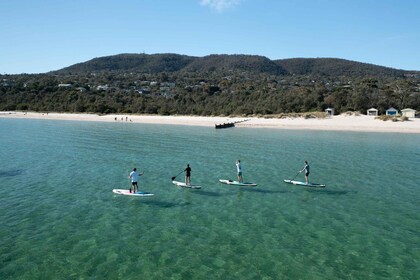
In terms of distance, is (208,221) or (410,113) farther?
(410,113)

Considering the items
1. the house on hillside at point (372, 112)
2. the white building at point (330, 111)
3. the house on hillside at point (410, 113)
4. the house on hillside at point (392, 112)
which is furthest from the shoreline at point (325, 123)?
the house on hillside at point (392, 112)

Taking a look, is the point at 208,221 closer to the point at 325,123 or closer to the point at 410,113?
the point at 325,123

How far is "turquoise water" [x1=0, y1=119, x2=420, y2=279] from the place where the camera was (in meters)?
12.6

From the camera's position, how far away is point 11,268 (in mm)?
12273

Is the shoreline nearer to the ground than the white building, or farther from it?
nearer to the ground

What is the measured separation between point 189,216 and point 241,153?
70.1 ft

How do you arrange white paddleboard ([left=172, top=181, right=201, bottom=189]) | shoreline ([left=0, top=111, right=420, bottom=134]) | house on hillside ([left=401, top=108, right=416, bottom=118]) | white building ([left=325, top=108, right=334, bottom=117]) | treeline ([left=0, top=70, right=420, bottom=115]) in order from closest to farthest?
1. white paddleboard ([left=172, top=181, right=201, bottom=189])
2. shoreline ([left=0, top=111, right=420, bottom=134])
3. house on hillside ([left=401, top=108, right=416, bottom=118])
4. white building ([left=325, top=108, right=334, bottom=117])
5. treeline ([left=0, top=70, right=420, bottom=115])

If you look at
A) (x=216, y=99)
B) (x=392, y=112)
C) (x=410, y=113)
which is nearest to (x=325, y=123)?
(x=392, y=112)

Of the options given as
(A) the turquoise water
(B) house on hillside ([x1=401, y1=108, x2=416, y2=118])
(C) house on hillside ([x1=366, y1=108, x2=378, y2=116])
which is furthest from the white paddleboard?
(B) house on hillside ([x1=401, y1=108, x2=416, y2=118])

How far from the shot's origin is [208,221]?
17.2 meters

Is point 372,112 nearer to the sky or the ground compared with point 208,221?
nearer to the sky

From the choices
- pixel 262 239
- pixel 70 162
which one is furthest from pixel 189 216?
pixel 70 162

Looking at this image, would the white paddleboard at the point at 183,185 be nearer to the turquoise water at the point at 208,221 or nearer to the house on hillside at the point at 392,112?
the turquoise water at the point at 208,221

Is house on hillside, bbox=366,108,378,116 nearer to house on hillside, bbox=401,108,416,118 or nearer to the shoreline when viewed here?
the shoreline
